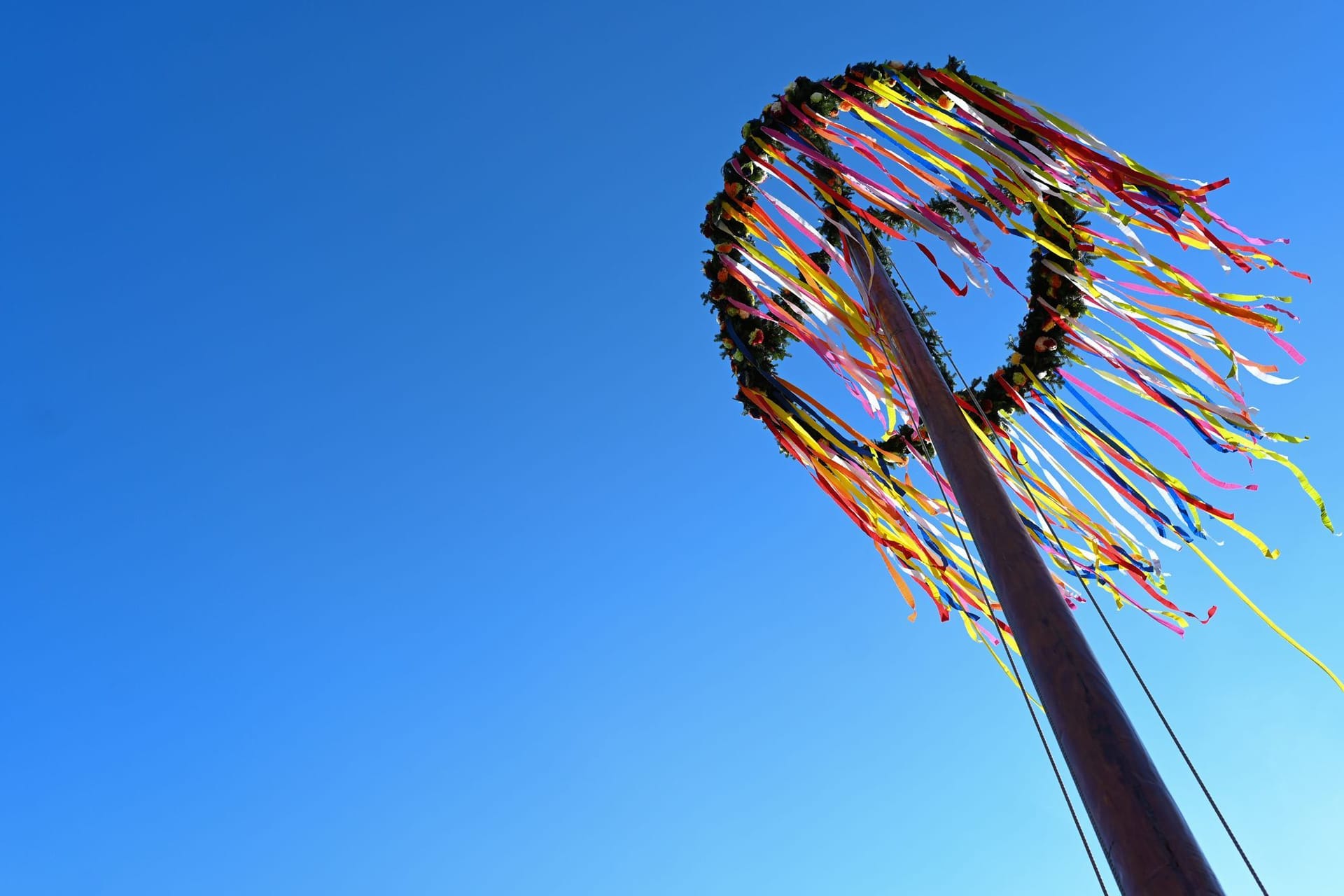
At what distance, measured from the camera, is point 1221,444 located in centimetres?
Answer: 421

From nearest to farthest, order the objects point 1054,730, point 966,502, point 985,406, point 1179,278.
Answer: point 1054,730, point 966,502, point 1179,278, point 985,406

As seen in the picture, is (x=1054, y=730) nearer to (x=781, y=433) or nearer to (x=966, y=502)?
(x=966, y=502)

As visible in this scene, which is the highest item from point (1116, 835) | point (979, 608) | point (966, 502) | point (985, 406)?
point (985, 406)

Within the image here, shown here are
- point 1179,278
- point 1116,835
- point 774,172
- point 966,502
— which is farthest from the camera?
point 774,172

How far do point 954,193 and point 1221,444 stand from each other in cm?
163

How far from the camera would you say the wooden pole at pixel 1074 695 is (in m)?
2.02

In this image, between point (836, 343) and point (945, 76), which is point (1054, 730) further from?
point (945, 76)

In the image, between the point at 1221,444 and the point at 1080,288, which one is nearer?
the point at 1221,444

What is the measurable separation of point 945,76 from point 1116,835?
3.50 meters

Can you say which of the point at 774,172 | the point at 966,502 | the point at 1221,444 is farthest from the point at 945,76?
the point at 966,502

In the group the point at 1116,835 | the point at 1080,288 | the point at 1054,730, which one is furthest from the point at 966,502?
the point at 1080,288

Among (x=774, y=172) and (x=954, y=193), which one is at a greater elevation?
(x=774, y=172)

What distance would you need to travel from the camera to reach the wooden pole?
6.62ft

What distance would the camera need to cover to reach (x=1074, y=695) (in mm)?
2348
